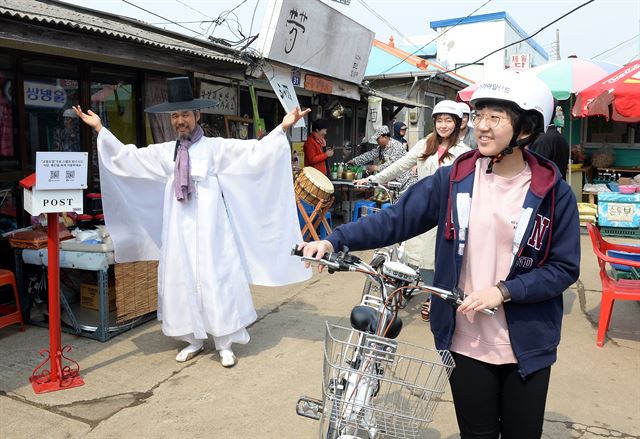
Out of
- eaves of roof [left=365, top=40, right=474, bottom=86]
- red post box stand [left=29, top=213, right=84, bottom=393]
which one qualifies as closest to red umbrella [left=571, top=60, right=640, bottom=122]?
red post box stand [left=29, top=213, right=84, bottom=393]

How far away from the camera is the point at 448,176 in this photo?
2158 mm

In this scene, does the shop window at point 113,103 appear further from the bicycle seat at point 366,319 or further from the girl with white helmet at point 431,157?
the bicycle seat at point 366,319

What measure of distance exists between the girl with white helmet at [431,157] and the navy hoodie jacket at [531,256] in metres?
2.46

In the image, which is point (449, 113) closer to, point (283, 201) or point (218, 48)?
point (283, 201)

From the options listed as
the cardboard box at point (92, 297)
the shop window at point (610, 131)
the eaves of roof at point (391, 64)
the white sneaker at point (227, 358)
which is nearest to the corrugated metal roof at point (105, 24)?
the cardboard box at point (92, 297)

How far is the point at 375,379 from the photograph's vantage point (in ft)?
6.58

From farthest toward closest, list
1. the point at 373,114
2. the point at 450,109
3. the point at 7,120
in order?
the point at 373,114
the point at 7,120
the point at 450,109

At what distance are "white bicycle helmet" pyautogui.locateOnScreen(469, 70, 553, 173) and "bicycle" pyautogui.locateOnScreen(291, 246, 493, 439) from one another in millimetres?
616

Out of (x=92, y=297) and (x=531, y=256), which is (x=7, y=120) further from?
(x=531, y=256)

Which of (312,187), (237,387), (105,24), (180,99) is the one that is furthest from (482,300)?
(312,187)

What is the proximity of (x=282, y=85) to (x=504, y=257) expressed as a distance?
6.13 m

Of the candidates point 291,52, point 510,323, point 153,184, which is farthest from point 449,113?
point 291,52

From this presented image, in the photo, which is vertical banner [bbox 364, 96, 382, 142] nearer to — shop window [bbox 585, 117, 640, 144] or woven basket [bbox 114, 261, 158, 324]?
shop window [bbox 585, 117, 640, 144]

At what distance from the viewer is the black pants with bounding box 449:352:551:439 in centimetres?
202
